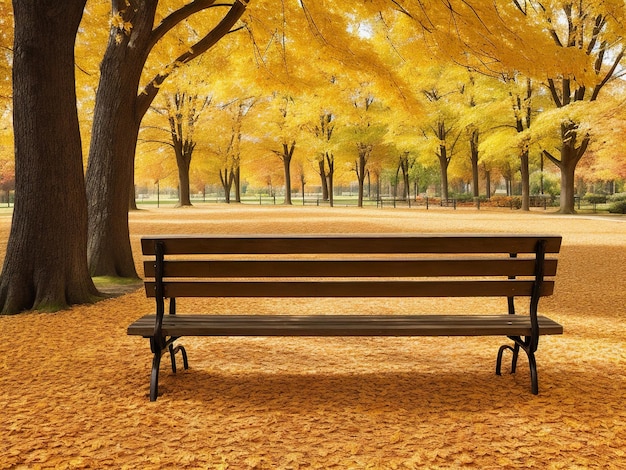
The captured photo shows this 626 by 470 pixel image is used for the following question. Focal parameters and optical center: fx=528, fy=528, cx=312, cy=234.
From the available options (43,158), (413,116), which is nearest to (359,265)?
(43,158)

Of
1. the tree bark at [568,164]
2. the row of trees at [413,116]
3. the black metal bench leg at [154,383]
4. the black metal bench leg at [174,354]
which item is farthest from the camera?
the tree bark at [568,164]

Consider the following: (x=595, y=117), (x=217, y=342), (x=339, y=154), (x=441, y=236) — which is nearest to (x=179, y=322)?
(x=217, y=342)

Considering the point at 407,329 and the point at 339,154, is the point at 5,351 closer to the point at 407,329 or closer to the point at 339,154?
the point at 407,329

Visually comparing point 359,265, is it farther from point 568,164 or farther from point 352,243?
point 568,164

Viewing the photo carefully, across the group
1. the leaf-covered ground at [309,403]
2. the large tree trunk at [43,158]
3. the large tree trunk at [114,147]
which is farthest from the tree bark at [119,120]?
the leaf-covered ground at [309,403]

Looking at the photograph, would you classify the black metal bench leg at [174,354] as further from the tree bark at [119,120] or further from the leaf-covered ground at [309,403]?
the tree bark at [119,120]

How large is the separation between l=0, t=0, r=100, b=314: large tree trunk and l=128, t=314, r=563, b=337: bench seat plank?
3218 mm

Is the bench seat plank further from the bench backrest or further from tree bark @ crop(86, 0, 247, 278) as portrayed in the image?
tree bark @ crop(86, 0, 247, 278)

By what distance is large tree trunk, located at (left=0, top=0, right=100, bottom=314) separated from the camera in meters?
6.08

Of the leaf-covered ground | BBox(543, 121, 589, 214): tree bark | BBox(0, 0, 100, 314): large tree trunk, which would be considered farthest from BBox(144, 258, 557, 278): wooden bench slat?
BBox(543, 121, 589, 214): tree bark

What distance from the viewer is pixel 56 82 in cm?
621

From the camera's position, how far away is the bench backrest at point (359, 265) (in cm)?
368

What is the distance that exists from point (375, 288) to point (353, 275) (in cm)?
18

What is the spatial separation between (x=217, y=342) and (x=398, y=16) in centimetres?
755
